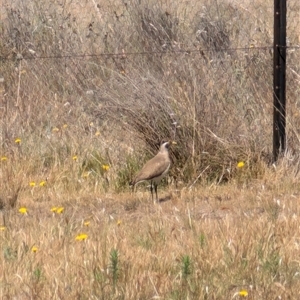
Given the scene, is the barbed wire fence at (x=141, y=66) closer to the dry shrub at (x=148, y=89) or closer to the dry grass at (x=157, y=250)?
the dry shrub at (x=148, y=89)

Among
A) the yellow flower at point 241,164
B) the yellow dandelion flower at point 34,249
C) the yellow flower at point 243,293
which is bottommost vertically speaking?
the yellow flower at point 241,164

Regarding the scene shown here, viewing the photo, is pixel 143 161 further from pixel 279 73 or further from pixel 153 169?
pixel 279 73

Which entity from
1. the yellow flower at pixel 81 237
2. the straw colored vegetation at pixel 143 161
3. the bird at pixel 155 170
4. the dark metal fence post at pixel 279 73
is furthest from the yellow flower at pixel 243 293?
the dark metal fence post at pixel 279 73

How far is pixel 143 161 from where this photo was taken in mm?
7578

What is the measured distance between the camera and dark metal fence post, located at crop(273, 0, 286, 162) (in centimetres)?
741

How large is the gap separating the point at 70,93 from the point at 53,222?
4083 mm

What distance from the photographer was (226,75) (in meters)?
8.05

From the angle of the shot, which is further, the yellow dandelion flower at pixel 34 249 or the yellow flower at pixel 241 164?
the yellow flower at pixel 241 164

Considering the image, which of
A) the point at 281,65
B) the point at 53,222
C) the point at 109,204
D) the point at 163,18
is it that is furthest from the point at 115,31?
the point at 53,222

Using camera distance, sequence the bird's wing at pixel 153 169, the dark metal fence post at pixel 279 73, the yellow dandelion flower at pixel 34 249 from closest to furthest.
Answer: the yellow dandelion flower at pixel 34 249
the bird's wing at pixel 153 169
the dark metal fence post at pixel 279 73

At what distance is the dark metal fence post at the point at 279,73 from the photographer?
24.3 ft

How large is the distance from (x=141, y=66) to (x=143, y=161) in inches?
53.2

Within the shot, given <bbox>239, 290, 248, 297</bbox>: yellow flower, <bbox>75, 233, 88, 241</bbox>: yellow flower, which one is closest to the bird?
<bbox>75, 233, 88, 241</bbox>: yellow flower

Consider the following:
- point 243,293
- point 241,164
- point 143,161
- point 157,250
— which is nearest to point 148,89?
point 143,161
